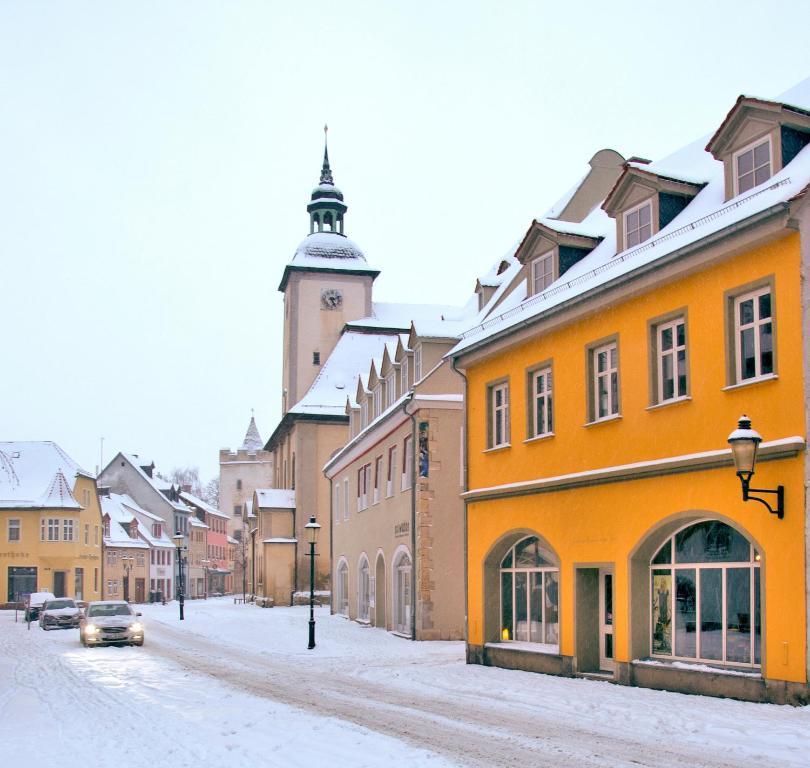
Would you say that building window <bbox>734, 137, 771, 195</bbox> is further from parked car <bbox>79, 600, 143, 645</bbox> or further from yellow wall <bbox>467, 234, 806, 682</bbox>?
parked car <bbox>79, 600, 143, 645</bbox>

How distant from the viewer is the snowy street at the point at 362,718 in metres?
11.7

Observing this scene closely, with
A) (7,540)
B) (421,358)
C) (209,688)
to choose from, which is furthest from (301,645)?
(7,540)

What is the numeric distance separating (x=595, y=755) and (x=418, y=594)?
66.1 ft

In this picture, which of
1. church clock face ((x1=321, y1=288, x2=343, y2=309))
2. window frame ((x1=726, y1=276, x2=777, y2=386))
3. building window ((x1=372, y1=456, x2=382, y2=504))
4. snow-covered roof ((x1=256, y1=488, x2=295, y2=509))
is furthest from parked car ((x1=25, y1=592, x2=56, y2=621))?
window frame ((x1=726, y1=276, x2=777, y2=386))

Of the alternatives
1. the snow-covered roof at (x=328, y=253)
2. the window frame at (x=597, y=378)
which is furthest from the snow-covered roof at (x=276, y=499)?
the window frame at (x=597, y=378)

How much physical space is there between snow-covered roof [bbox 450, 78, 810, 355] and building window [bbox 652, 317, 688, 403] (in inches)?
44.3

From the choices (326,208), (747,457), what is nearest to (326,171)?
(326,208)

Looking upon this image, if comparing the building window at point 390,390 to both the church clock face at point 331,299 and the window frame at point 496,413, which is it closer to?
the window frame at point 496,413

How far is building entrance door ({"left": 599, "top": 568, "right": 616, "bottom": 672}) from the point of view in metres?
20.0

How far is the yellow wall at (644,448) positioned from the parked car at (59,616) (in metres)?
22.9

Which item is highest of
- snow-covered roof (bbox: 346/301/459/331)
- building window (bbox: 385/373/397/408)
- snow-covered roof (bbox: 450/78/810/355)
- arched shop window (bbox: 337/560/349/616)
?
snow-covered roof (bbox: 346/301/459/331)

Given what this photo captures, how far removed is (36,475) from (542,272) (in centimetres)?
5511

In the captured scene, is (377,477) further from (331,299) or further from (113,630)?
(331,299)

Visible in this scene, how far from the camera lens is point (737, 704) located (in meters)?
15.3
